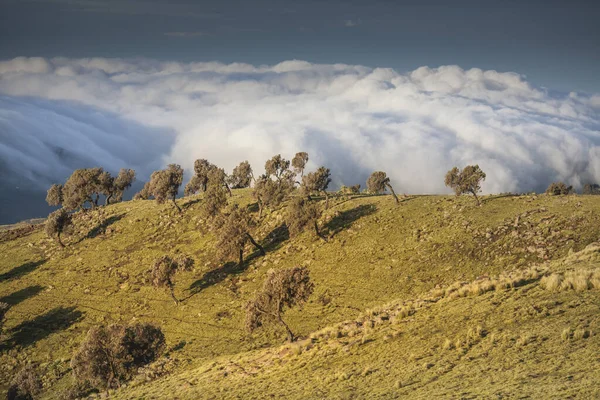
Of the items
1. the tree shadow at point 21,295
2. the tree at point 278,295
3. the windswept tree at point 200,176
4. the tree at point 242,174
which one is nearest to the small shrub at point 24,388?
the tree at point 278,295

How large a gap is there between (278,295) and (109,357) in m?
21.0

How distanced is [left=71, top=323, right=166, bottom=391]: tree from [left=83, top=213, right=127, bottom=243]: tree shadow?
197ft

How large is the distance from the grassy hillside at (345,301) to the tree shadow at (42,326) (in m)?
0.31

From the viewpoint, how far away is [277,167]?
329 ft

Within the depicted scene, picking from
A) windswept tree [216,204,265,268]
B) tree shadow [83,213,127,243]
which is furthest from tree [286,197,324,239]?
tree shadow [83,213,127,243]

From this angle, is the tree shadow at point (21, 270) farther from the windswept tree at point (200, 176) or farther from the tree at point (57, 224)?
the windswept tree at point (200, 176)

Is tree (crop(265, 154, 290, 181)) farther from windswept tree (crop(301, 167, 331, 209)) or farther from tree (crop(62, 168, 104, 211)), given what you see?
tree (crop(62, 168, 104, 211))

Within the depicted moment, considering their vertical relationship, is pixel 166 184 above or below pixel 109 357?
above

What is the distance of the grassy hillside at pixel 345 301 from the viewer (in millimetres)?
23875

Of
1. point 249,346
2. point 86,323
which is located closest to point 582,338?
point 249,346

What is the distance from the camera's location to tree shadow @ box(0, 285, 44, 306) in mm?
75887

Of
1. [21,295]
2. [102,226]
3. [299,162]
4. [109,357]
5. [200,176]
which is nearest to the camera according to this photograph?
[109,357]

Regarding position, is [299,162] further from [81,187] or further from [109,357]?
[81,187]

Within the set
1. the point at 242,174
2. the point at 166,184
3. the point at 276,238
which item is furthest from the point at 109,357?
the point at 242,174
